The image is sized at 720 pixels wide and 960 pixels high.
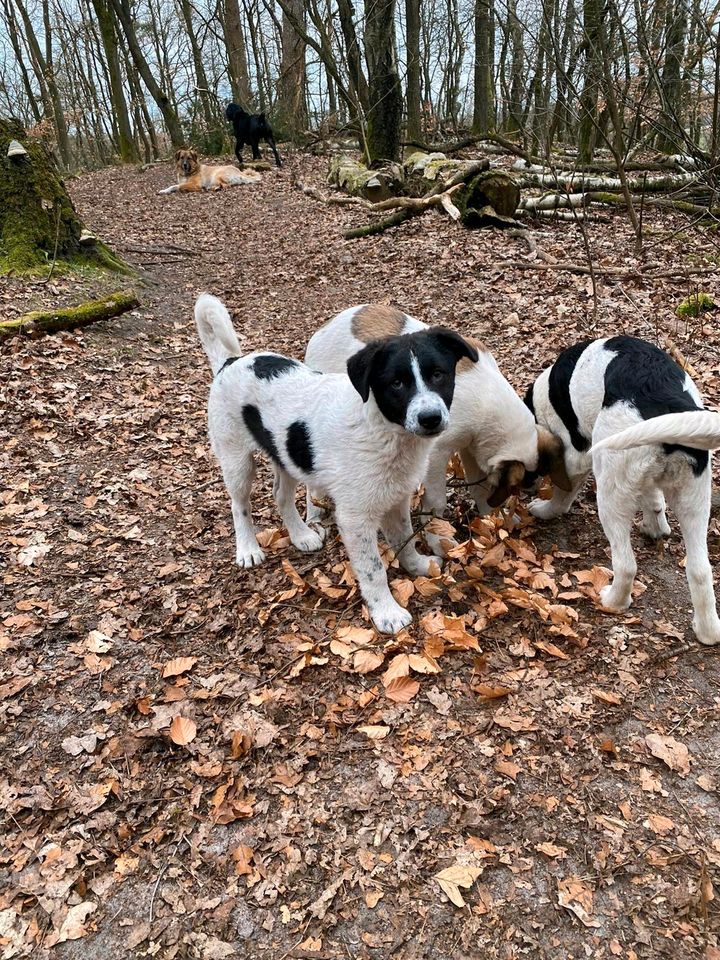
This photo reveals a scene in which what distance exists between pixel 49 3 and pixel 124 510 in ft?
133

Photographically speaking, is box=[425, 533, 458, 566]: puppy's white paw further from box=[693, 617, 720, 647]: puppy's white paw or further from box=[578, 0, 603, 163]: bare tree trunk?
box=[578, 0, 603, 163]: bare tree trunk

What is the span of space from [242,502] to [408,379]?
1908mm

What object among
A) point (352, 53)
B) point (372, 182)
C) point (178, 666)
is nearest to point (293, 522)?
point (178, 666)

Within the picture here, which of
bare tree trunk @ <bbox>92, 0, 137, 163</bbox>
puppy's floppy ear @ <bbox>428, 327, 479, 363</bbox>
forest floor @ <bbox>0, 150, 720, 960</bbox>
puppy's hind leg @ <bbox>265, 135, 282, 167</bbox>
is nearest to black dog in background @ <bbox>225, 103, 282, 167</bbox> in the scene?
puppy's hind leg @ <bbox>265, 135, 282, 167</bbox>

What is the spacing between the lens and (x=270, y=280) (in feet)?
36.9

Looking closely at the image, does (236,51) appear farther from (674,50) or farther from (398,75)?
(674,50)

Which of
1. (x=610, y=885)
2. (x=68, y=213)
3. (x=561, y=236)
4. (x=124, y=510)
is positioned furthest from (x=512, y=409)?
(x=68, y=213)

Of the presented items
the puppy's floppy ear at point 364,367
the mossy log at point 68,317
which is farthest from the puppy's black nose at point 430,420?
the mossy log at point 68,317

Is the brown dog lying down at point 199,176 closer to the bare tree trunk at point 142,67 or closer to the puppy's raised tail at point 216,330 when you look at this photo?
the bare tree trunk at point 142,67

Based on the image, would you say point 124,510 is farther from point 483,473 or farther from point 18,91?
point 18,91

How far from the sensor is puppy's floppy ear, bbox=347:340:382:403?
3.23m

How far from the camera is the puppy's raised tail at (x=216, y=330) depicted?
455cm

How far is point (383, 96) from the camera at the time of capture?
1575 cm

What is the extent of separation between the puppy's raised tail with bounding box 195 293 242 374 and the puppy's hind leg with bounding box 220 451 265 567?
2.51 ft
